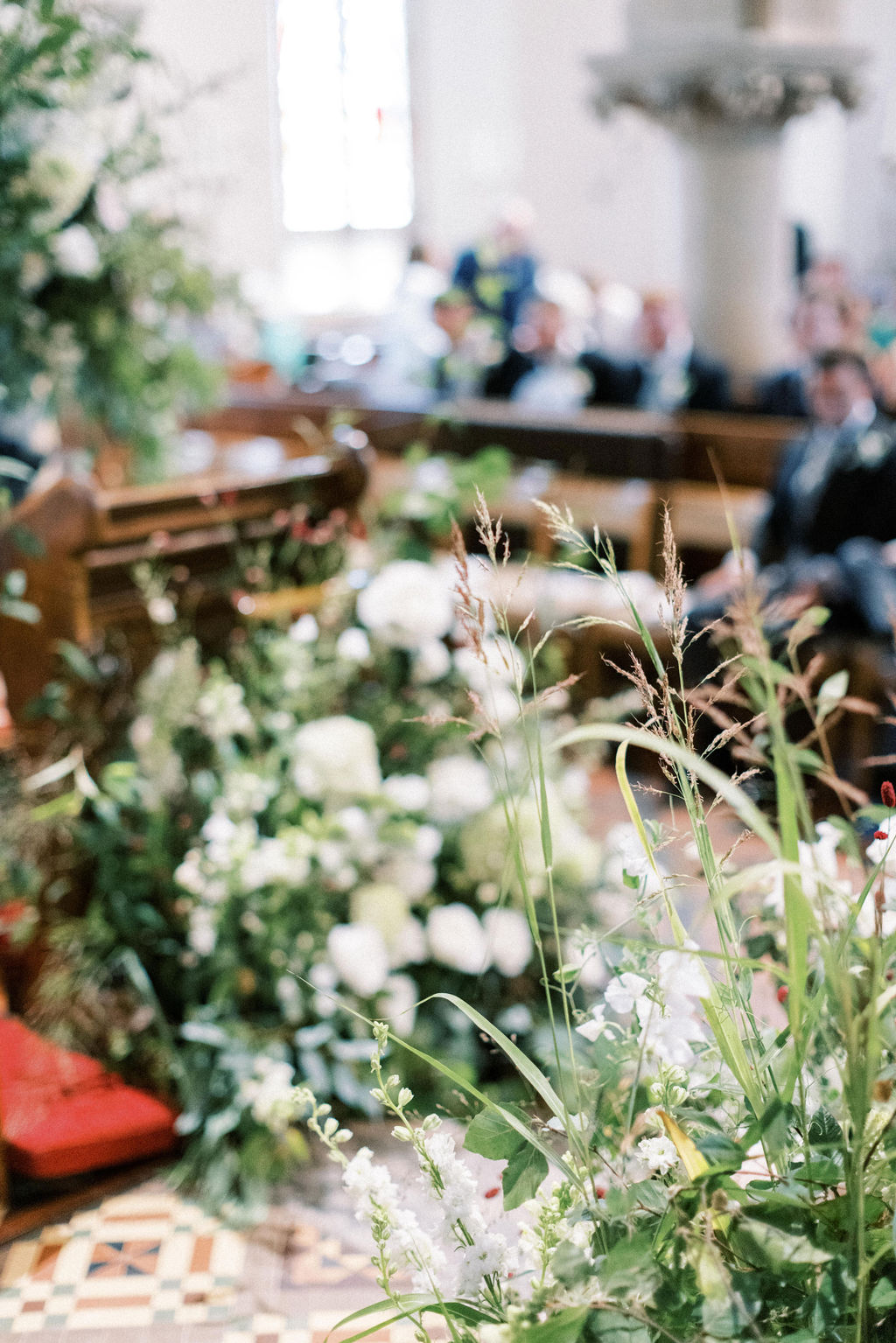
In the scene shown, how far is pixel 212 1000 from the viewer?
2.38 metres

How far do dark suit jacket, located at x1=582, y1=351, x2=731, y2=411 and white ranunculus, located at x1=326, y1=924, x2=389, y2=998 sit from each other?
5.91m

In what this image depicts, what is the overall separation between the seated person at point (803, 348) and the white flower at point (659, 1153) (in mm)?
4176

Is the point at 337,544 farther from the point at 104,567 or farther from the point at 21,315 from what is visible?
the point at 21,315

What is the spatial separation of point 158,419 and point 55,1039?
169 cm

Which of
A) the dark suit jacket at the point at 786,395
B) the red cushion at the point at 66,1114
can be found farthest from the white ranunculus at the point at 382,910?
the dark suit jacket at the point at 786,395

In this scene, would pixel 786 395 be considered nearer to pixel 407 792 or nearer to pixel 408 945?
pixel 407 792

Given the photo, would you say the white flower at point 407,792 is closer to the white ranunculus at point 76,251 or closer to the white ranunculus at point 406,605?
the white ranunculus at point 406,605

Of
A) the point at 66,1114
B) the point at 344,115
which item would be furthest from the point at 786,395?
the point at 344,115

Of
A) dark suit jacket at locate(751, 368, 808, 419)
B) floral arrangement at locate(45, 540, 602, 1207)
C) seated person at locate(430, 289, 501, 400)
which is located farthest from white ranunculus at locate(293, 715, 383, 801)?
dark suit jacket at locate(751, 368, 808, 419)

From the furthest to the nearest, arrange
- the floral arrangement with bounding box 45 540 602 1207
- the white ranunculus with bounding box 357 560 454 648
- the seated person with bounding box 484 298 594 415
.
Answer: the seated person with bounding box 484 298 594 415
the white ranunculus with bounding box 357 560 454 648
the floral arrangement with bounding box 45 540 602 1207

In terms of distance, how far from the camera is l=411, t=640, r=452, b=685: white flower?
2.72 meters

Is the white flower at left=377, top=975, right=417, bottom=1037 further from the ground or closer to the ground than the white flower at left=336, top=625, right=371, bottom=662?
closer to the ground

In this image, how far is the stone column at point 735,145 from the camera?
25.5 feet

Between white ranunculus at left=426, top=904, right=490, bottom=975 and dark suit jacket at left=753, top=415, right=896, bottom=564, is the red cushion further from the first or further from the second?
dark suit jacket at left=753, top=415, right=896, bottom=564
